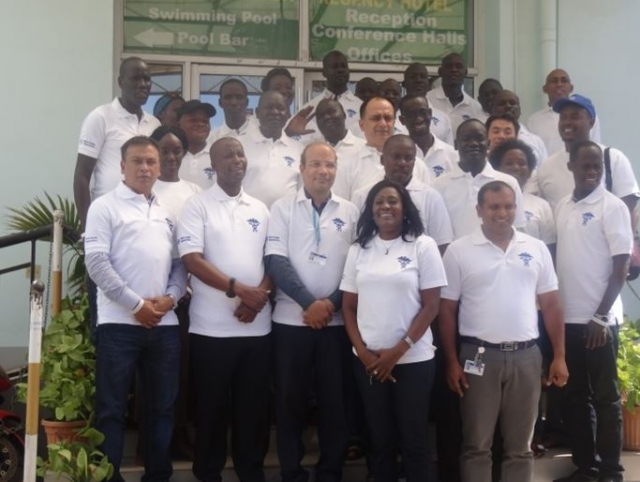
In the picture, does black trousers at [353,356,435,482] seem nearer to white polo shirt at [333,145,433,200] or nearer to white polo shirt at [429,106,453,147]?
white polo shirt at [333,145,433,200]

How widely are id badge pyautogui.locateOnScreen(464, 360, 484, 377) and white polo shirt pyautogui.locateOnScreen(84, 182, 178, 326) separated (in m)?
1.61

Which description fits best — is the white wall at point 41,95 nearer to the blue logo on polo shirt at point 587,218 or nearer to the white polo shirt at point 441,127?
the white polo shirt at point 441,127

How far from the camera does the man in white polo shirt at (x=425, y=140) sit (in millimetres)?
5730

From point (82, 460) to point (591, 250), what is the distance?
3100 millimetres

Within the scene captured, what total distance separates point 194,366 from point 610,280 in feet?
8.05

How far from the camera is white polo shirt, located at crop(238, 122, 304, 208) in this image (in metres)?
5.35

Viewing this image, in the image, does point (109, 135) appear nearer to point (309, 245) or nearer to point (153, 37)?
point (309, 245)

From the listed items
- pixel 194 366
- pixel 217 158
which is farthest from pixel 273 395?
pixel 217 158

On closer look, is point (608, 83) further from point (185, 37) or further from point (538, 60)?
point (185, 37)

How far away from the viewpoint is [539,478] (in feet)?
16.9

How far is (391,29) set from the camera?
8.45 m

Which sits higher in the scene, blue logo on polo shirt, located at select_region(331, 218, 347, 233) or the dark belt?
blue logo on polo shirt, located at select_region(331, 218, 347, 233)

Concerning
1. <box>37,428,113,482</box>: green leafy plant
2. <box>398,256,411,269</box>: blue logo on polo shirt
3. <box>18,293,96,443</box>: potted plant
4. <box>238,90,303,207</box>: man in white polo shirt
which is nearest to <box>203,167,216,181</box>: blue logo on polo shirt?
<box>238,90,303,207</box>: man in white polo shirt

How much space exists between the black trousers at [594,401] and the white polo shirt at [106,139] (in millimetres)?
2951
